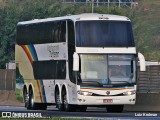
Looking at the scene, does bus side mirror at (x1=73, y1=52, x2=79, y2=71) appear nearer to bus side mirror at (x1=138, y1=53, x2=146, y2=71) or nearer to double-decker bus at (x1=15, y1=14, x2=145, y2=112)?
double-decker bus at (x1=15, y1=14, x2=145, y2=112)

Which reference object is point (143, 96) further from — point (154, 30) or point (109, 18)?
point (154, 30)

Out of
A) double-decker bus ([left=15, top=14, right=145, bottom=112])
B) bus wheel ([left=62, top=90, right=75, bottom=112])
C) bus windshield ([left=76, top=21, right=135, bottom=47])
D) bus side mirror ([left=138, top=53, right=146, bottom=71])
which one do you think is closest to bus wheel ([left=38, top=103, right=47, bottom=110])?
double-decker bus ([left=15, top=14, right=145, bottom=112])

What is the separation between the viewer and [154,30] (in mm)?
191125

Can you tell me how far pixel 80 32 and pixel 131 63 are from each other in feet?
8.04

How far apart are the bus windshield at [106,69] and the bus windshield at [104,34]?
576 mm

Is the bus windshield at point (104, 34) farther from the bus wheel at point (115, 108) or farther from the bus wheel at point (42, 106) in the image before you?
the bus wheel at point (42, 106)

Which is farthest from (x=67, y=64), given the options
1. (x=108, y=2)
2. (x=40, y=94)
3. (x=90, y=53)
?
(x=108, y=2)

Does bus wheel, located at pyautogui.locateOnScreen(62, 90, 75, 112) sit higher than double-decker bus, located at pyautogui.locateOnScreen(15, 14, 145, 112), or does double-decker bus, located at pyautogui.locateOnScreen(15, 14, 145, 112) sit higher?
double-decker bus, located at pyautogui.locateOnScreen(15, 14, 145, 112)

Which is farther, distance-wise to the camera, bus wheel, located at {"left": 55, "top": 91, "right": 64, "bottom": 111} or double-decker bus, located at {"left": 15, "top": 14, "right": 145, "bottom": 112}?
bus wheel, located at {"left": 55, "top": 91, "right": 64, "bottom": 111}

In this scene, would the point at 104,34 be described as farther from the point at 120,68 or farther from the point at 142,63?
the point at 142,63

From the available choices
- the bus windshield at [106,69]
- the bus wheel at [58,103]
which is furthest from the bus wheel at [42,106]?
the bus windshield at [106,69]

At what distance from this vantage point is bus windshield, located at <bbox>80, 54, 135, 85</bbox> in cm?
3916

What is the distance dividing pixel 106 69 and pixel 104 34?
5.49ft

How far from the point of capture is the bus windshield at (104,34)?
39594mm
